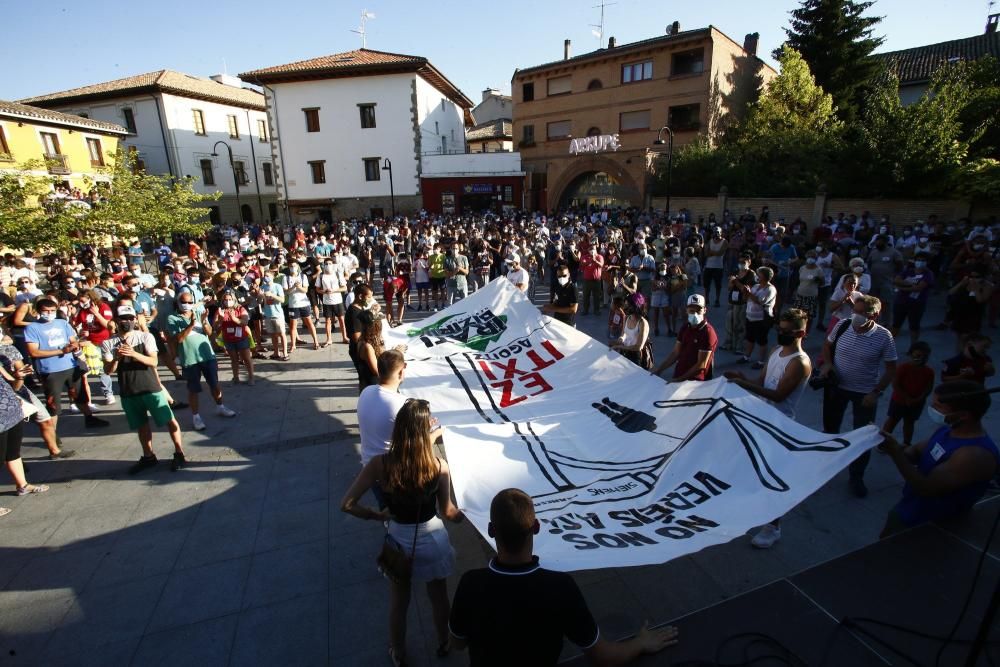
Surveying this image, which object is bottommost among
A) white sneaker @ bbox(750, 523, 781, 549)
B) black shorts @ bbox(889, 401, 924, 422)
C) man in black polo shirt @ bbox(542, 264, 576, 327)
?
white sneaker @ bbox(750, 523, 781, 549)

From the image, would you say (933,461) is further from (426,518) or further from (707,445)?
(426,518)

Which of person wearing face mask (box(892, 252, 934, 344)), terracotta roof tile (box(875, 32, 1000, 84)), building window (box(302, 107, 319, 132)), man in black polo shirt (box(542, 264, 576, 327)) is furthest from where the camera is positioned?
building window (box(302, 107, 319, 132))

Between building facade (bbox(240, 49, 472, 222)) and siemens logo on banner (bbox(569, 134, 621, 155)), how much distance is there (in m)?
10.3

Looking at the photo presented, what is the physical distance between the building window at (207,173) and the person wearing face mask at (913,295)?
43.1 m

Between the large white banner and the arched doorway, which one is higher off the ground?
the arched doorway

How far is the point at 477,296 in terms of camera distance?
314 inches

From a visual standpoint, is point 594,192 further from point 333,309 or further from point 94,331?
point 94,331

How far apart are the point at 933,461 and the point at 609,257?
952cm

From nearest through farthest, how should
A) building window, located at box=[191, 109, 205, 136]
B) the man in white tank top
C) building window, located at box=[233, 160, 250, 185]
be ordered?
the man in white tank top → building window, located at box=[191, 109, 205, 136] → building window, located at box=[233, 160, 250, 185]

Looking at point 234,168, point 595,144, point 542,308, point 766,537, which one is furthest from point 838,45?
point 234,168

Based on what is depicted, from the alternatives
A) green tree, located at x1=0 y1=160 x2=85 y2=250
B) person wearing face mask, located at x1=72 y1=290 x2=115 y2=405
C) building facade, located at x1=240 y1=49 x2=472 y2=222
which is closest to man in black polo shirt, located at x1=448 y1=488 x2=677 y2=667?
person wearing face mask, located at x1=72 y1=290 x2=115 y2=405

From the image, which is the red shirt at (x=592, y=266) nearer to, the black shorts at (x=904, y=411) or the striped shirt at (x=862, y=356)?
the striped shirt at (x=862, y=356)

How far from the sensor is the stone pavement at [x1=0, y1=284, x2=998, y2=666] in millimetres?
3574

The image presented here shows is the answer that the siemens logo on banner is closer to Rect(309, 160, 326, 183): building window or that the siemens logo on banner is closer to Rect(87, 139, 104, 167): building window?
Rect(309, 160, 326, 183): building window
